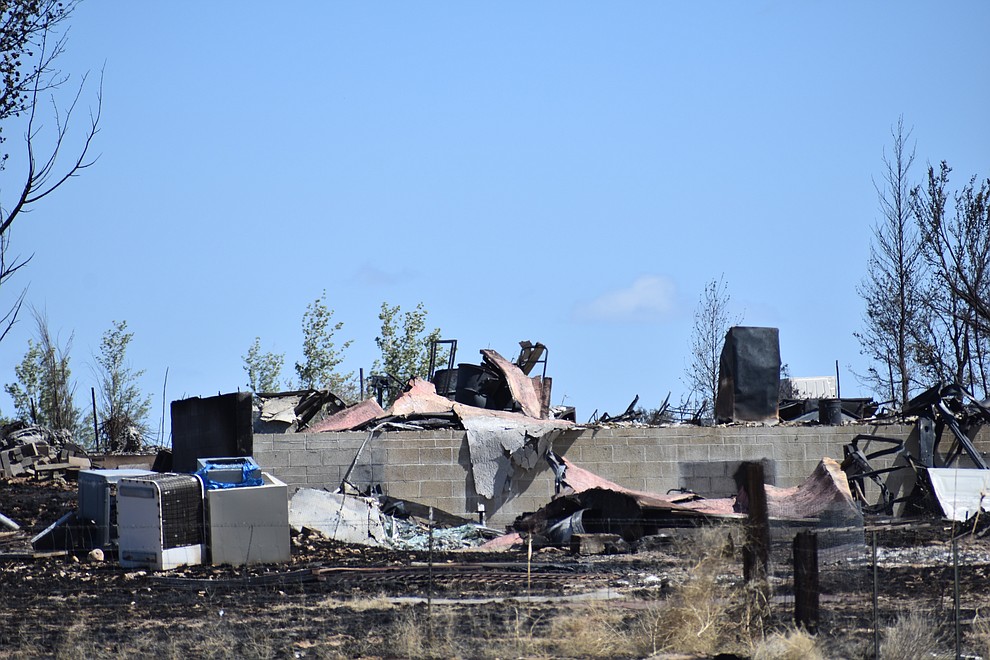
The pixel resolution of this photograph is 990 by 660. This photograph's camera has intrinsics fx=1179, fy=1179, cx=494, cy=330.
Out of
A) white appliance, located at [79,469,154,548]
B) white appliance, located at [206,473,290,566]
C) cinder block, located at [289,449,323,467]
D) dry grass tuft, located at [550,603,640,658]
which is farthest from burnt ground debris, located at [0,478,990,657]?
cinder block, located at [289,449,323,467]

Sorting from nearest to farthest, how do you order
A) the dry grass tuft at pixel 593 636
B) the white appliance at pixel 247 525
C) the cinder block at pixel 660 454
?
the dry grass tuft at pixel 593 636
the white appliance at pixel 247 525
the cinder block at pixel 660 454

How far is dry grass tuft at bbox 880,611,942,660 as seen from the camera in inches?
307

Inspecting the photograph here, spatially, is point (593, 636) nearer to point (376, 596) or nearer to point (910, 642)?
point (910, 642)

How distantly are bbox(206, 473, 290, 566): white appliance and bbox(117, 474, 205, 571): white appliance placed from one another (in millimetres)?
206

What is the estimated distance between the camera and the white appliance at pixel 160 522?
14.8 meters

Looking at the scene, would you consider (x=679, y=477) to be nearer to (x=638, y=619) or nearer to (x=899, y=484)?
(x=899, y=484)

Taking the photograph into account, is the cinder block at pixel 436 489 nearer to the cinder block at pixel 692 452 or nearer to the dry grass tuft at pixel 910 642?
the cinder block at pixel 692 452

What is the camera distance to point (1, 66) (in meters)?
17.7

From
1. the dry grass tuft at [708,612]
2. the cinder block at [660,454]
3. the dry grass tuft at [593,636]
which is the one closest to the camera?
the dry grass tuft at [708,612]

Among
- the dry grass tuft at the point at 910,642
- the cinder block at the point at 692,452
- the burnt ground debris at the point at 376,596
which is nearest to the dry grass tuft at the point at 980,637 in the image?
the burnt ground debris at the point at 376,596

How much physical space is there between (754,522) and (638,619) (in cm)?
157

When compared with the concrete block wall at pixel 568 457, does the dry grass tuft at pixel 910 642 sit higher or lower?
lower

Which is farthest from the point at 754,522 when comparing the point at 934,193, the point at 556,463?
the point at 934,193

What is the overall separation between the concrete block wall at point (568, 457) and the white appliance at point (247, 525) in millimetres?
3753
